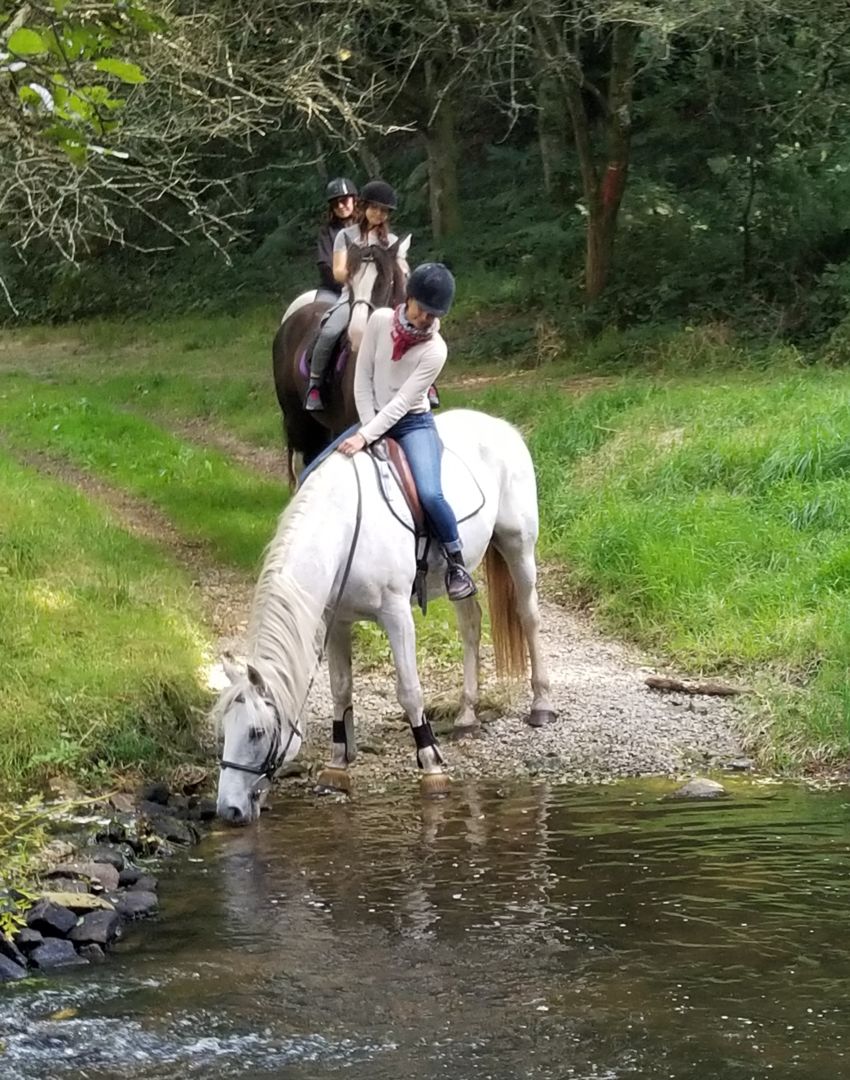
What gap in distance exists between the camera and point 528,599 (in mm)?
8242

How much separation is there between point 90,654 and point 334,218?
3.46m

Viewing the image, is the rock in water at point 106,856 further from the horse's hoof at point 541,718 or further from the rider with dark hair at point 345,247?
the rider with dark hair at point 345,247

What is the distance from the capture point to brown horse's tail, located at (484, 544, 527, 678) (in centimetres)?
823

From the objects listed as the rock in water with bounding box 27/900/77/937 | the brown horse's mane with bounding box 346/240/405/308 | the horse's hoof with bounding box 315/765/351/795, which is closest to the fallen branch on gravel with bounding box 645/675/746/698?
the horse's hoof with bounding box 315/765/351/795

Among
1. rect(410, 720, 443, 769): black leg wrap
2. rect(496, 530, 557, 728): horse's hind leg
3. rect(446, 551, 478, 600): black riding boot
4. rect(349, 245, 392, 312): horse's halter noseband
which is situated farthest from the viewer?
rect(349, 245, 392, 312): horse's halter noseband

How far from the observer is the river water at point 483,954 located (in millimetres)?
4141

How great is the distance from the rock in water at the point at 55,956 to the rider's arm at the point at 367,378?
3.25 m

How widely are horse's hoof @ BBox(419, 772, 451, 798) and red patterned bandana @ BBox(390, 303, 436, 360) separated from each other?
2.08 m

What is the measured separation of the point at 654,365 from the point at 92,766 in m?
11.8

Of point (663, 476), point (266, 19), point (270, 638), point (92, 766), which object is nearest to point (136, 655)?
point (92, 766)

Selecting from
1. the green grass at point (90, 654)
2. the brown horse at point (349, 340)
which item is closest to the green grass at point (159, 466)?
the brown horse at point (349, 340)

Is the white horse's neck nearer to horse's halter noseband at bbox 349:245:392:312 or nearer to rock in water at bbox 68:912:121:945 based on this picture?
rock in water at bbox 68:912:121:945

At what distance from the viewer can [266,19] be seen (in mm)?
18250

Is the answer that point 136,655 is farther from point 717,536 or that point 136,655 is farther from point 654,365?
point 654,365
